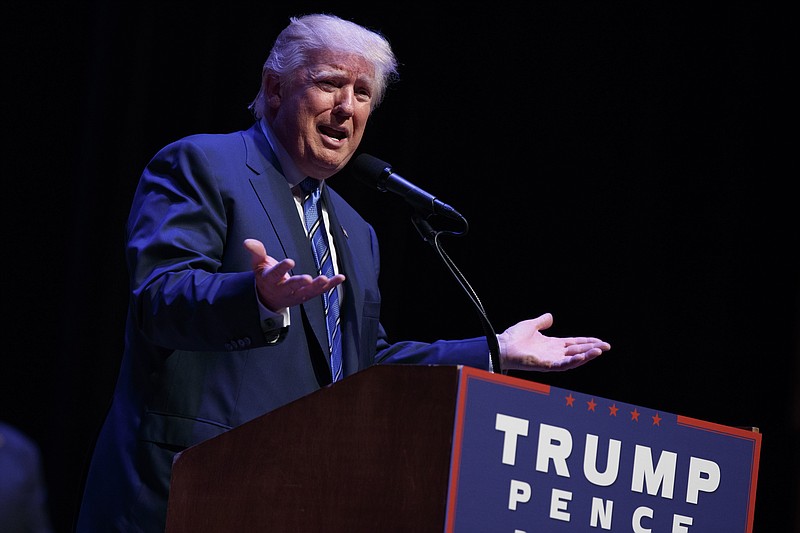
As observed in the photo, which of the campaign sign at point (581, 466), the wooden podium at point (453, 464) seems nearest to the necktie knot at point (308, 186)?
the wooden podium at point (453, 464)

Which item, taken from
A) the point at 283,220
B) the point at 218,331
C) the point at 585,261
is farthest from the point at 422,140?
the point at 218,331

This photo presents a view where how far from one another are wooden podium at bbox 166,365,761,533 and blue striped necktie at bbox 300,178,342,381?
57 centimetres

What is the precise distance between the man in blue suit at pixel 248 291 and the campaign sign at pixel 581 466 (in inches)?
14.8

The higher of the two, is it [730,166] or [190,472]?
[730,166]

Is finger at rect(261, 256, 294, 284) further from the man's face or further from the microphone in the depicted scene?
the man's face

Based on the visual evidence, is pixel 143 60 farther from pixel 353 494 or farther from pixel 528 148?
pixel 353 494

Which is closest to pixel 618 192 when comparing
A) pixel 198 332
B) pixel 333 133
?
pixel 333 133

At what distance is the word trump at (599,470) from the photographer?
171 cm

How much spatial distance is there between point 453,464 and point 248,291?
0.55 meters

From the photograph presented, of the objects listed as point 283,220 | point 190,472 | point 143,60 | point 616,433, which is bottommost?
point 190,472

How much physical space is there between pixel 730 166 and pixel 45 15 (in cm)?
278

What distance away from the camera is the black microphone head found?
8.02 feet

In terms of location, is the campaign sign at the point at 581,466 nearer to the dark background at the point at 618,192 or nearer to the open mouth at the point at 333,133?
the open mouth at the point at 333,133

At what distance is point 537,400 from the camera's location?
5.73 feet
